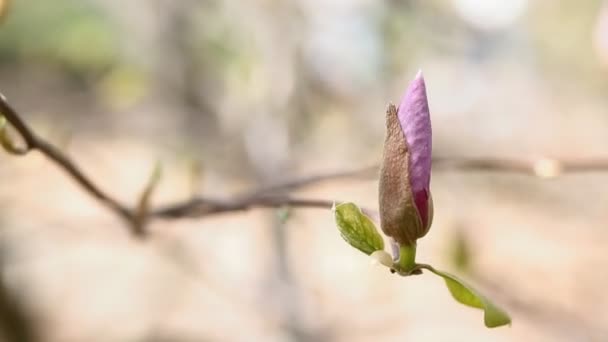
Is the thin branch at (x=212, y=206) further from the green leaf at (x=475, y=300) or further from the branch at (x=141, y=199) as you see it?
the green leaf at (x=475, y=300)

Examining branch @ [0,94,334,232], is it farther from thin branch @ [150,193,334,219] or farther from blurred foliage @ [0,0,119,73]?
blurred foliage @ [0,0,119,73]

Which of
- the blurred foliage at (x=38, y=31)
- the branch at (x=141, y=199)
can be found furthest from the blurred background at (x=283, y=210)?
the blurred foliage at (x=38, y=31)

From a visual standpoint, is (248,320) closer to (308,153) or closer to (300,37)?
(308,153)

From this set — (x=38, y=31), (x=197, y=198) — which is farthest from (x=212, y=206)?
(x=38, y=31)

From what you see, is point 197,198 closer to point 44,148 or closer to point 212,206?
point 212,206

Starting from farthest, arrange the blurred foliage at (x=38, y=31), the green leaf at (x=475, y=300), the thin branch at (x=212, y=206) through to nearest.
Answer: the blurred foliage at (x=38, y=31) → the thin branch at (x=212, y=206) → the green leaf at (x=475, y=300)

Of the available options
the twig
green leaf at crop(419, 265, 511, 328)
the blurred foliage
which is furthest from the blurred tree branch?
the blurred foliage

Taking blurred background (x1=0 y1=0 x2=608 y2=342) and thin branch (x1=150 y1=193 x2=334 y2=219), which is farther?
blurred background (x1=0 y1=0 x2=608 y2=342)

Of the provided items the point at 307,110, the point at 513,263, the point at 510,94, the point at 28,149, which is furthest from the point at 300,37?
the point at 510,94
